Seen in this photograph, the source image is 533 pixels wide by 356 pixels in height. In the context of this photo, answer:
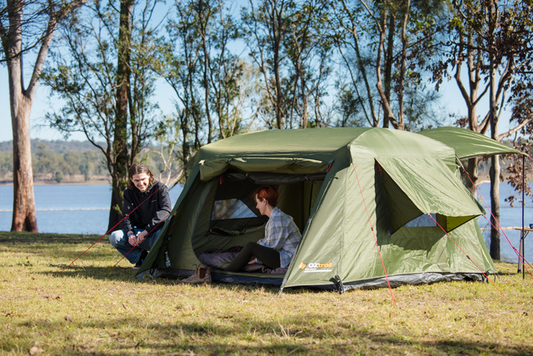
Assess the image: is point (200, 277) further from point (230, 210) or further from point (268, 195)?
point (230, 210)

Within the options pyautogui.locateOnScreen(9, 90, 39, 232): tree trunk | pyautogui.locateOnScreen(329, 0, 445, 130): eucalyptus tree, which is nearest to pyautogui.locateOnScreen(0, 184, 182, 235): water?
pyautogui.locateOnScreen(9, 90, 39, 232): tree trunk

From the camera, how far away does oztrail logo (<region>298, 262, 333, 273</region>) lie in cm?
485

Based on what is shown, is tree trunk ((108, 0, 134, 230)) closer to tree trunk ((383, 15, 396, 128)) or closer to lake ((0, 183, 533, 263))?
lake ((0, 183, 533, 263))

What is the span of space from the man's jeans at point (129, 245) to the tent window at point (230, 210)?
999mm

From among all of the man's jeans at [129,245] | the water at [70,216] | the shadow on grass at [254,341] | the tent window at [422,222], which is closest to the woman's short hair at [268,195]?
the man's jeans at [129,245]

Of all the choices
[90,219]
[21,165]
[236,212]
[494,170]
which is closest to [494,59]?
[494,170]

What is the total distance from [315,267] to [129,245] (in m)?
2.46

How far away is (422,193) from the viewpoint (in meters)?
5.13

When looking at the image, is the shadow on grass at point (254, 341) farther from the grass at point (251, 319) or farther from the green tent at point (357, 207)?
the green tent at point (357, 207)

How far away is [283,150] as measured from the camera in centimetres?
551

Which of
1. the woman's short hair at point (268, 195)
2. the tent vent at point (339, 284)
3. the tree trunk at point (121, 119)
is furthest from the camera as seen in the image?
the tree trunk at point (121, 119)

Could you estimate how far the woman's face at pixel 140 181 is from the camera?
5961mm

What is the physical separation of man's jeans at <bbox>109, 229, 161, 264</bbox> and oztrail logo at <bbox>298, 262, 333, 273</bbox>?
6.45 feet

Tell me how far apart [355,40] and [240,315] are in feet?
33.2
